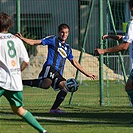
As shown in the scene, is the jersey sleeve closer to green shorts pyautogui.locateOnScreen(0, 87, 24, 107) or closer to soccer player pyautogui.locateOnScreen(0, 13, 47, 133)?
soccer player pyautogui.locateOnScreen(0, 13, 47, 133)

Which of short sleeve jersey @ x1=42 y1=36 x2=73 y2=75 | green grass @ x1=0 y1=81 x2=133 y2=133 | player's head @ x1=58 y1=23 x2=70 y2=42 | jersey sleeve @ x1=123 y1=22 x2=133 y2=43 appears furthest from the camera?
short sleeve jersey @ x1=42 y1=36 x2=73 y2=75

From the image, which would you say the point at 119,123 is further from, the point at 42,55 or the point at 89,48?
the point at 42,55

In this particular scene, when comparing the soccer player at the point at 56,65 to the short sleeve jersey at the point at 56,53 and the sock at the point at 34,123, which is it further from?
the sock at the point at 34,123

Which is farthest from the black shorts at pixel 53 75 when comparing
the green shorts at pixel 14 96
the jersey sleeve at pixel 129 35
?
the green shorts at pixel 14 96

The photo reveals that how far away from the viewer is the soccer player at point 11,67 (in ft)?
30.1

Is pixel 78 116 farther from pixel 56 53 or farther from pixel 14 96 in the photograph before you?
pixel 14 96

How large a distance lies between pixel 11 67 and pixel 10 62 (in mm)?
72

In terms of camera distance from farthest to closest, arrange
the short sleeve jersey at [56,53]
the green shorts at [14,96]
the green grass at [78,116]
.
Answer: the short sleeve jersey at [56,53]
the green grass at [78,116]
the green shorts at [14,96]

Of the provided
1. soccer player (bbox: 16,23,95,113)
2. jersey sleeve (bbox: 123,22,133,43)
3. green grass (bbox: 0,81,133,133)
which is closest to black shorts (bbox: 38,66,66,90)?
soccer player (bbox: 16,23,95,113)

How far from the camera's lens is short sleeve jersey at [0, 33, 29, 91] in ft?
30.1

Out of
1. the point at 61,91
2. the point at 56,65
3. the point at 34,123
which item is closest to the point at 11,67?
the point at 34,123

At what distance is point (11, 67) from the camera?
920cm

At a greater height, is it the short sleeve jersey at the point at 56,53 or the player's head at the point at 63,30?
the player's head at the point at 63,30

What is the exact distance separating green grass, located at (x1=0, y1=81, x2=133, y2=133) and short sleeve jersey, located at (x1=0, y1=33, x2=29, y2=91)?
124 cm
